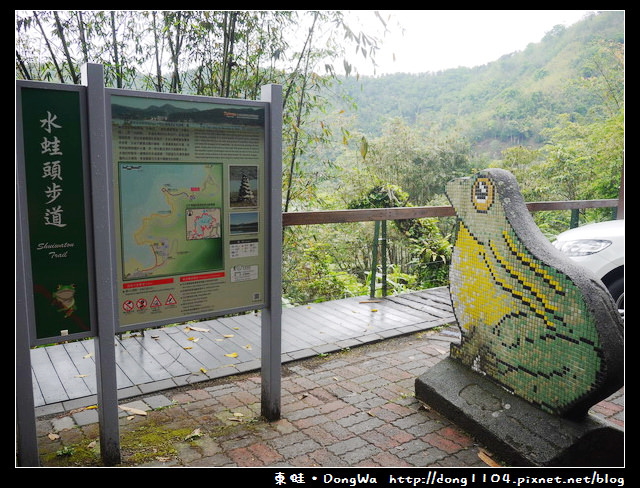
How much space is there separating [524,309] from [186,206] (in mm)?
2098

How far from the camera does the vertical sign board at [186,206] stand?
2.71m

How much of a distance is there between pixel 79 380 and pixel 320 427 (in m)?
1.89

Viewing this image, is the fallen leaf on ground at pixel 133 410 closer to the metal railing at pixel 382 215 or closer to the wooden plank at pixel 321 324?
the wooden plank at pixel 321 324

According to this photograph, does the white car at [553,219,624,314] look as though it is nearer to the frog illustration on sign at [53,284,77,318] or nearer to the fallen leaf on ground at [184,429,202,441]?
the fallen leaf on ground at [184,429,202,441]

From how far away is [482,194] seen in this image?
3361mm

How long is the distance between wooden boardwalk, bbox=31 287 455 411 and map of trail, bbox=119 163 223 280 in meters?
1.30

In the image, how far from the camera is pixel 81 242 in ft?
8.45

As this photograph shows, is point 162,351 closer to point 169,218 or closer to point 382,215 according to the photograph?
point 169,218

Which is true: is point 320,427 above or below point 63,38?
below

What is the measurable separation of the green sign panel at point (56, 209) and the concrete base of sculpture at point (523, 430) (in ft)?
7.58

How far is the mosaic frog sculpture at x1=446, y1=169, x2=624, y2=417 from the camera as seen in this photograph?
2.74 metres

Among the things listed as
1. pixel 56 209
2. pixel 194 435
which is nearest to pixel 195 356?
pixel 194 435
